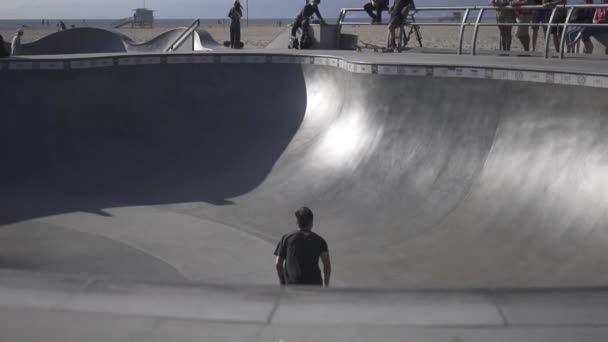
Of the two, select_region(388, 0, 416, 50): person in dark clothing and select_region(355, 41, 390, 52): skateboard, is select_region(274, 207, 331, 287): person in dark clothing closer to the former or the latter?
select_region(388, 0, 416, 50): person in dark clothing

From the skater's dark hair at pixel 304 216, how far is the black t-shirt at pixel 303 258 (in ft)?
0.29

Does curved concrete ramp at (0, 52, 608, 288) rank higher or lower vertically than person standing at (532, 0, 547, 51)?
lower

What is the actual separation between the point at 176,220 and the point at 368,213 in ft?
9.32

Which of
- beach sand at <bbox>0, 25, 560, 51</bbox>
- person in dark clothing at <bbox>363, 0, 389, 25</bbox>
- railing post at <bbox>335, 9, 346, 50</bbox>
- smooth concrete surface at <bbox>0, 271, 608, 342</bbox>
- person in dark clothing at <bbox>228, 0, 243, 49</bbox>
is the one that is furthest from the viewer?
beach sand at <bbox>0, 25, 560, 51</bbox>

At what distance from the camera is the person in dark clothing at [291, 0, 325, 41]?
17422mm

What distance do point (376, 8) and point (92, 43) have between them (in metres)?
12.2

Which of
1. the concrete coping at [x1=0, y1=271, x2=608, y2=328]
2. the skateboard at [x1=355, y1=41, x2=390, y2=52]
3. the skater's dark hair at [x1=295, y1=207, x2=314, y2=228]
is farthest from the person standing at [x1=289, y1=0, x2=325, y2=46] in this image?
the concrete coping at [x1=0, y1=271, x2=608, y2=328]

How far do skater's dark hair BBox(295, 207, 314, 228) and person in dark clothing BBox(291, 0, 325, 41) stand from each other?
12727 mm

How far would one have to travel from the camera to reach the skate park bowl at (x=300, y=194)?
280cm

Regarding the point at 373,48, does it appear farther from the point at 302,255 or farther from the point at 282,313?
the point at 282,313

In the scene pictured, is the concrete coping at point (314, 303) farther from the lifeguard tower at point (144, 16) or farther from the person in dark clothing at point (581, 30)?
the lifeguard tower at point (144, 16)

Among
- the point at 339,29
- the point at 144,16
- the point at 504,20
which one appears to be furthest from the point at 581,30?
the point at 144,16

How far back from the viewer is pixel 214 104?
1319cm

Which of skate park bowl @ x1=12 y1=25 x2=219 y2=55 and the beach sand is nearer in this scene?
skate park bowl @ x1=12 y1=25 x2=219 y2=55
